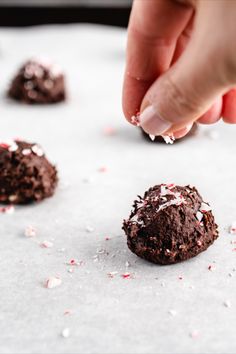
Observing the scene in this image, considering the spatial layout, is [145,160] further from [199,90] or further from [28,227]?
[199,90]

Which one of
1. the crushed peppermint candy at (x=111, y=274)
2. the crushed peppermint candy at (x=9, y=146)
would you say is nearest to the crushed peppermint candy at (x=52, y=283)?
the crushed peppermint candy at (x=111, y=274)

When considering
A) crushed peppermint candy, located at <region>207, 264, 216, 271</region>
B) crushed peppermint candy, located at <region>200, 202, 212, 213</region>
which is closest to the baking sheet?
crushed peppermint candy, located at <region>207, 264, 216, 271</region>

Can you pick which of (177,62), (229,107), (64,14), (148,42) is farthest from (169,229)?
(64,14)

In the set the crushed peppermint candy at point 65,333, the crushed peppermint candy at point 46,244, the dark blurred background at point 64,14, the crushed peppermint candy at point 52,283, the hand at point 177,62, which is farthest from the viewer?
the dark blurred background at point 64,14

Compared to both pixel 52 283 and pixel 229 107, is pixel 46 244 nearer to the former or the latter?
pixel 52 283

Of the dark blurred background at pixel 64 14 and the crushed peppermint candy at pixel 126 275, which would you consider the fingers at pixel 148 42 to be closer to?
the crushed peppermint candy at pixel 126 275

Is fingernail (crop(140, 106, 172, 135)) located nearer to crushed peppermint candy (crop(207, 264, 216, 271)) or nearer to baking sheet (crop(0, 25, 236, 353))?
baking sheet (crop(0, 25, 236, 353))
